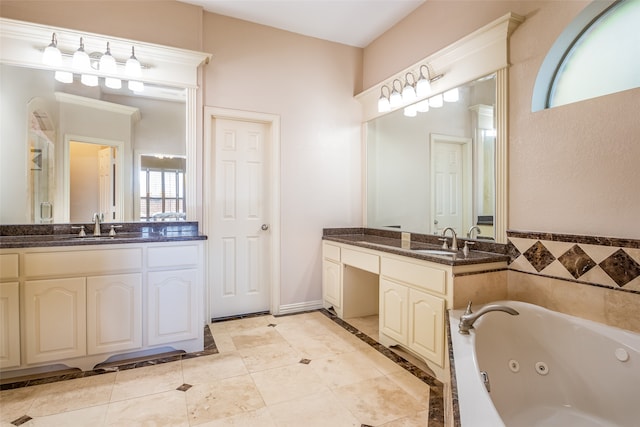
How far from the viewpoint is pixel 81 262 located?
2.22 meters

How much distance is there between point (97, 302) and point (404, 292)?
2131mm

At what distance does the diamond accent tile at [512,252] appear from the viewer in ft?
7.12

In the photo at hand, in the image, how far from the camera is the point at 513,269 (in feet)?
7.19

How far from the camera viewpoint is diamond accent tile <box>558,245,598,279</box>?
71.8 inches

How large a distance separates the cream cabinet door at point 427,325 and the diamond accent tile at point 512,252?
58 cm

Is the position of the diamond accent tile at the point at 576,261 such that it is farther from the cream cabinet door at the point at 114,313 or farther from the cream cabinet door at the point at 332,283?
the cream cabinet door at the point at 114,313

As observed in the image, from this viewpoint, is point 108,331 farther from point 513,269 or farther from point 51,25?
point 513,269

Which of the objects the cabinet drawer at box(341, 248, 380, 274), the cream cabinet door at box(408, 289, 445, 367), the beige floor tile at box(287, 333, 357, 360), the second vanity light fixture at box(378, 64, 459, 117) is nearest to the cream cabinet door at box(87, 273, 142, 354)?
the beige floor tile at box(287, 333, 357, 360)

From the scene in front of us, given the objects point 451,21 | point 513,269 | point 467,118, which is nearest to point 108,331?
point 513,269

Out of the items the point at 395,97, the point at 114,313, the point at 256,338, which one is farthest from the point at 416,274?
the point at 114,313

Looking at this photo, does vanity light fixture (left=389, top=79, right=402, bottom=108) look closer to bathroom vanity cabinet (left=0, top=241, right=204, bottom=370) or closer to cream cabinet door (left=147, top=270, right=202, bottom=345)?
bathroom vanity cabinet (left=0, top=241, right=204, bottom=370)

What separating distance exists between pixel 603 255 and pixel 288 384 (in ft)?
6.33

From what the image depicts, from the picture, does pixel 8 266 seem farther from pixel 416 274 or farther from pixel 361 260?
pixel 416 274

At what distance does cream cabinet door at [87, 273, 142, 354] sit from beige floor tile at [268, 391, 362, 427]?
3.92 feet
